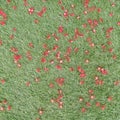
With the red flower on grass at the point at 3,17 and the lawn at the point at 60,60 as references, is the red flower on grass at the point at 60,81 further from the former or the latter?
the red flower on grass at the point at 3,17

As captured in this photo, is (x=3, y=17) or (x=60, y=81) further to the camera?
(x=3, y=17)

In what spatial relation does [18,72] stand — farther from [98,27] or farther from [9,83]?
[98,27]

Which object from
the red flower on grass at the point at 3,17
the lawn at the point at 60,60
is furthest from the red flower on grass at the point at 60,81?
the red flower on grass at the point at 3,17

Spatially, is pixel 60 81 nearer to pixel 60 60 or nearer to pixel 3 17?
pixel 60 60

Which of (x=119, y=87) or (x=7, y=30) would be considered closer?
(x=119, y=87)

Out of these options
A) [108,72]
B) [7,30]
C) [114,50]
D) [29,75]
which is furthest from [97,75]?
[7,30]

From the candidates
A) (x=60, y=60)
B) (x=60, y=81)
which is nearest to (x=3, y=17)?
(x=60, y=60)

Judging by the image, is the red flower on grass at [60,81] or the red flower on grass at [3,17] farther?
the red flower on grass at [3,17]

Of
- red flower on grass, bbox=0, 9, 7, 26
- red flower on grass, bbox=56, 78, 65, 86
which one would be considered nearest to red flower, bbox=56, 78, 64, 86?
red flower on grass, bbox=56, 78, 65, 86
